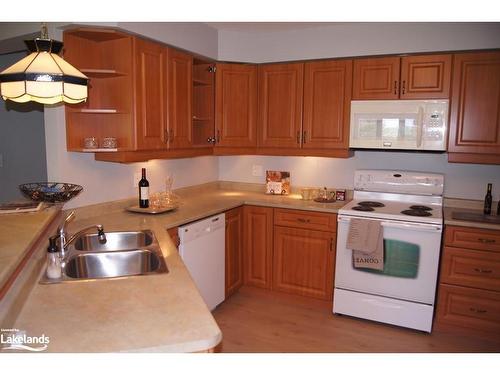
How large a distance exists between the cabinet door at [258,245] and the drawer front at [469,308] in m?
1.41

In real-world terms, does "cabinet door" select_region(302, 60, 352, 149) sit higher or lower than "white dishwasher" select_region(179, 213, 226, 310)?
higher

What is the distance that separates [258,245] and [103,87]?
183 centimetres

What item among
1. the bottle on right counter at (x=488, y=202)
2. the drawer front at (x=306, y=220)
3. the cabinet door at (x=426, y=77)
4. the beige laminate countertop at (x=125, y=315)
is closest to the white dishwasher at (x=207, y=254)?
the drawer front at (x=306, y=220)

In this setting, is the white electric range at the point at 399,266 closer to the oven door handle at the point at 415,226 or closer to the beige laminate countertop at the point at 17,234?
the oven door handle at the point at 415,226

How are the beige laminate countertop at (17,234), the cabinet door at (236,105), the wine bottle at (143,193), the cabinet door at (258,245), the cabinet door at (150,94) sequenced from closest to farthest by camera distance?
the beige laminate countertop at (17,234), the cabinet door at (150,94), the wine bottle at (143,193), the cabinet door at (258,245), the cabinet door at (236,105)

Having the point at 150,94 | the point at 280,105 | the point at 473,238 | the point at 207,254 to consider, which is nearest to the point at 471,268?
the point at 473,238

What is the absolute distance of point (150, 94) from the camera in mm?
2768

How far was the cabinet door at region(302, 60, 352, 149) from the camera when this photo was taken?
10.9ft

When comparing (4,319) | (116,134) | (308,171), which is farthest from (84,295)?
(308,171)

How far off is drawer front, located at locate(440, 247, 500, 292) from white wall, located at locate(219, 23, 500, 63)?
1541 mm

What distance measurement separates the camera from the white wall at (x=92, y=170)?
2.56 metres

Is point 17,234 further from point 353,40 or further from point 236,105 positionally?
point 353,40

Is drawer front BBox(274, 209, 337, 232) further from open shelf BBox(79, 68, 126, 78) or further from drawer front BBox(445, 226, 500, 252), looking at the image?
open shelf BBox(79, 68, 126, 78)

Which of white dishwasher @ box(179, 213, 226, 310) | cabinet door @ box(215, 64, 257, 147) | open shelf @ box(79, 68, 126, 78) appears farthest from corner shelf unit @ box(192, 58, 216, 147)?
open shelf @ box(79, 68, 126, 78)
